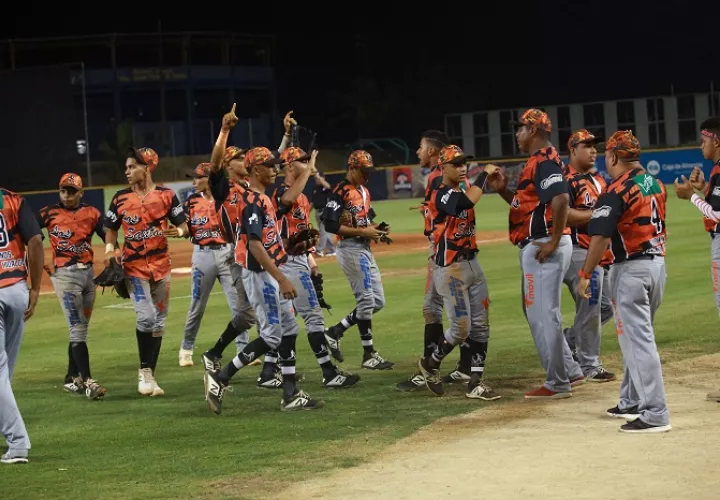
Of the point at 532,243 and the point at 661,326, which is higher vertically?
the point at 532,243

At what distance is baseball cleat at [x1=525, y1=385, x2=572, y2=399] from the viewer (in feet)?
33.8

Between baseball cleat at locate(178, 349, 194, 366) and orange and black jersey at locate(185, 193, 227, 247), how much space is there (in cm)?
128

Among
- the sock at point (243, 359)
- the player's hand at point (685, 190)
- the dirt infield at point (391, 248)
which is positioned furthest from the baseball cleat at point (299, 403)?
the dirt infield at point (391, 248)

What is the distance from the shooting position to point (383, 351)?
13867mm

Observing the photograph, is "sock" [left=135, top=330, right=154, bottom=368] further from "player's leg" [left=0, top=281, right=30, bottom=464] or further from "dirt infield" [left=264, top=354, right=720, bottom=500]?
"dirt infield" [left=264, top=354, right=720, bottom=500]

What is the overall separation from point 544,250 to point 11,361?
14.7 feet

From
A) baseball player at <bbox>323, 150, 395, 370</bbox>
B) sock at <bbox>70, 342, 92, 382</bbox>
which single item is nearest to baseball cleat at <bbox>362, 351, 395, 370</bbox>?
baseball player at <bbox>323, 150, 395, 370</bbox>

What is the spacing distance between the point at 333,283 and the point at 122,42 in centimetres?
4165

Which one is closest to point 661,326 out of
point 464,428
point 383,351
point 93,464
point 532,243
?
point 383,351

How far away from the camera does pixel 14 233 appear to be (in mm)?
8656

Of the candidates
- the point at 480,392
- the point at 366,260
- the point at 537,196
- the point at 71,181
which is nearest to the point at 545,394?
the point at 480,392

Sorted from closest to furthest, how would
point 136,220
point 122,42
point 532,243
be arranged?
point 532,243 < point 136,220 < point 122,42

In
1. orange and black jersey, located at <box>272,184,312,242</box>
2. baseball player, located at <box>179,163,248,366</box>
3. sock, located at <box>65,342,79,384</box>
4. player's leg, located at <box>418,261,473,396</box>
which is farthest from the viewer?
baseball player, located at <box>179,163,248,366</box>

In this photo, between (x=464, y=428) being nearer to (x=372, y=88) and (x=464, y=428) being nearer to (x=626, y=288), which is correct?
(x=626, y=288)
